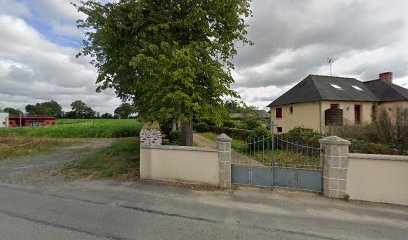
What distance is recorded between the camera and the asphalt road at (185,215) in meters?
4.06

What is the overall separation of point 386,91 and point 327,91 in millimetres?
6837

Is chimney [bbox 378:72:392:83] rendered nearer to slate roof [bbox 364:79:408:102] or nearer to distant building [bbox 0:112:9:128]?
slate roof [bbox 364:79:408:102]

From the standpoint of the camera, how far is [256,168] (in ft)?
21.7

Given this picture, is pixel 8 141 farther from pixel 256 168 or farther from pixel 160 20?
pixel 256 168

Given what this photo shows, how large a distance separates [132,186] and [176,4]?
6676 millimetres

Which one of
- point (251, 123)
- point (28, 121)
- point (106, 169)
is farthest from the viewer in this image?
point (28, 121)

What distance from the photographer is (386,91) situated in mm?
21656

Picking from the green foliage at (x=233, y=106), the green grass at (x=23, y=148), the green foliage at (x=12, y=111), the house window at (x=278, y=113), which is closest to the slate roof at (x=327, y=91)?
the house window at (x=278, y=113)

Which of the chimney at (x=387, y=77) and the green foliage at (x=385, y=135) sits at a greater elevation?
the chimney at (x=387, y=77)

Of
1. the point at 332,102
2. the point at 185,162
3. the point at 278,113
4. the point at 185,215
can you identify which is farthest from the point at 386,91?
the point at 185,215

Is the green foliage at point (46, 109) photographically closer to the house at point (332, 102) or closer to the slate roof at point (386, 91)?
the house at point (332, 102)

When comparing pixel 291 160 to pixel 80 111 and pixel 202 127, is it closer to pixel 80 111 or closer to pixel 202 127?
pixel 202 127

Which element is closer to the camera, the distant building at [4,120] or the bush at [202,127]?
the bush at [202,127]

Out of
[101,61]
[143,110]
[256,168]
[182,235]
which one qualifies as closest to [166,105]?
[143,110]
